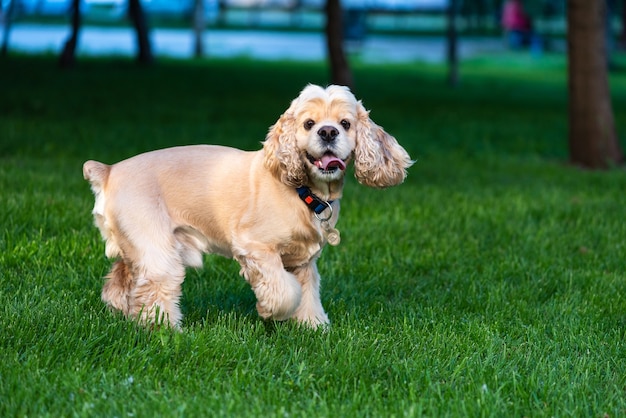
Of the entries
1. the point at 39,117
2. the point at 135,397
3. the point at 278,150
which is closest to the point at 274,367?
the point at 135,397

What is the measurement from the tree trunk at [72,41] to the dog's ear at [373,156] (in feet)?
53.8

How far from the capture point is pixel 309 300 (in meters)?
5.47

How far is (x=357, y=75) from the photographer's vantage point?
26.2 meters

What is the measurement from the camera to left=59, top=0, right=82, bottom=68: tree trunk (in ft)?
67.4

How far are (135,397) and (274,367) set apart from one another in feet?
2.46

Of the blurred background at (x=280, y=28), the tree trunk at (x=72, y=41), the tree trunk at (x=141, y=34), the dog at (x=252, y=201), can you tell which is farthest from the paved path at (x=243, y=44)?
the dog at (x=252, y=201)

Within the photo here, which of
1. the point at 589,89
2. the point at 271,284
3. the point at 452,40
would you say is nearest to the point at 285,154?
the point at 271,284

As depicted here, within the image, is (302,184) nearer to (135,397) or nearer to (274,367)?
(274,367)

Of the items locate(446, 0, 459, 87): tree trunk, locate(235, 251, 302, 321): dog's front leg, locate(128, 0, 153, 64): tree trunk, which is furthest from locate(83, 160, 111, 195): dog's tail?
locate(128, 0, 153, 64): tree trunk

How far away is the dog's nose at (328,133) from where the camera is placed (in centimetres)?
497

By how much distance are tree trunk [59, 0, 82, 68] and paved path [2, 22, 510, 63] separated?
785 cm

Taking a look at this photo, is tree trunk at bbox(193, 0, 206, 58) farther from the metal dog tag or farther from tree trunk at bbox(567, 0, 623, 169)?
the metal dog tag

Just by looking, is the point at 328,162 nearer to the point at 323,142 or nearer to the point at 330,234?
the point at 323,142

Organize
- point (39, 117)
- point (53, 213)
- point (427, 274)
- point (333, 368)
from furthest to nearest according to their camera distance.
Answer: point (39, 117) < point (53, 213) < point (427, 274) < point (333, 368)
